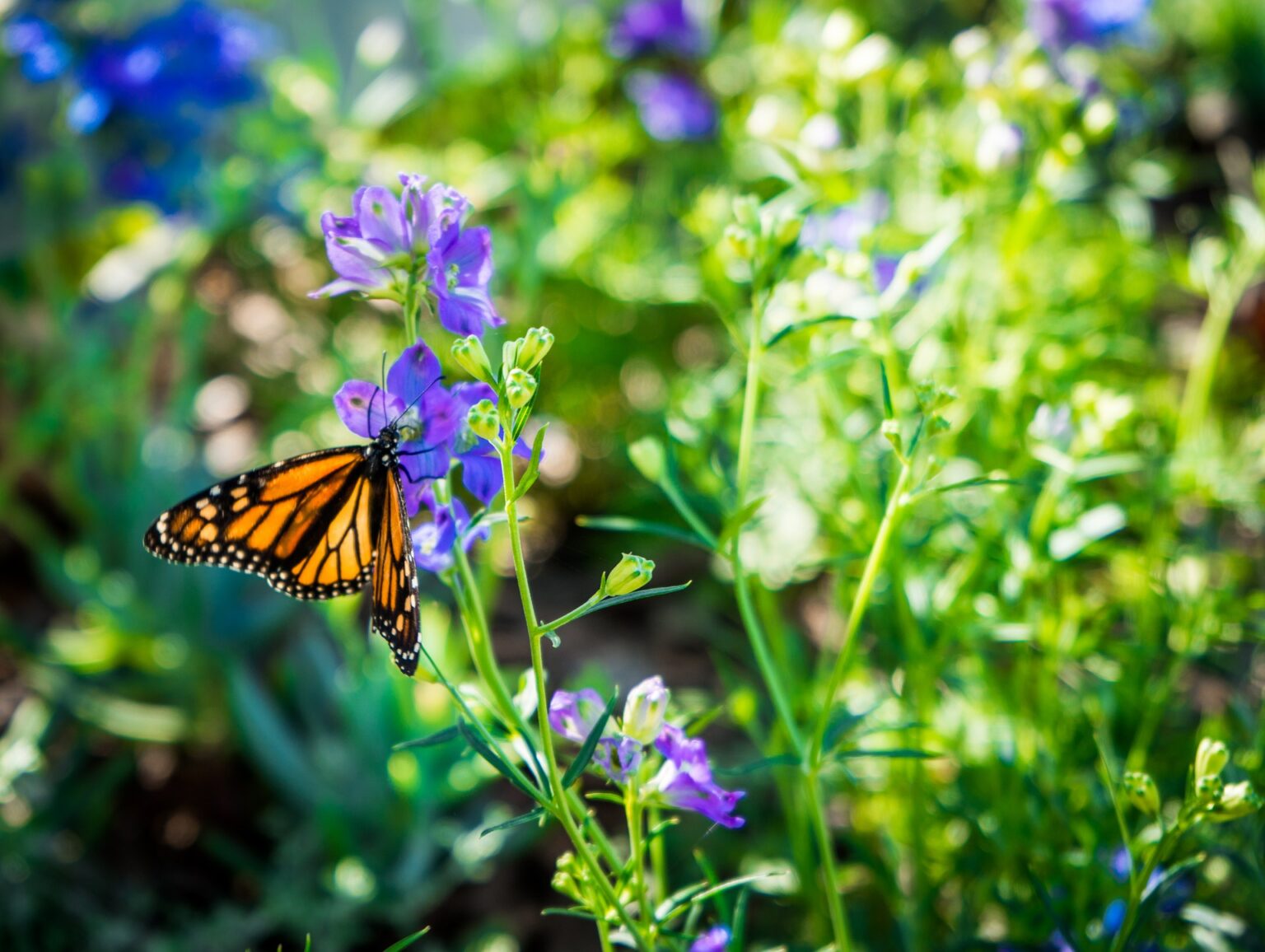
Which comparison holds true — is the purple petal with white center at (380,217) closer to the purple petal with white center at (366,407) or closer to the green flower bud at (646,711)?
the purple petal with white center at (366,407)

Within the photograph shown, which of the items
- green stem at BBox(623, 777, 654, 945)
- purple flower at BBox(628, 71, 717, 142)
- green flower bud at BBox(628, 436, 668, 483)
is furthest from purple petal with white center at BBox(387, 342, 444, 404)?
purple flower at BBox(628, 71, 717, 142)

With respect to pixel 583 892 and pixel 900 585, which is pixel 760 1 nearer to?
pixel 900 585

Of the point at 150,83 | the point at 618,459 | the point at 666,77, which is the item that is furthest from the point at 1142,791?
the point at 666,77

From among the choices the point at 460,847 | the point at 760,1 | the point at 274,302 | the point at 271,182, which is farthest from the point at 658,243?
the point at 460,847

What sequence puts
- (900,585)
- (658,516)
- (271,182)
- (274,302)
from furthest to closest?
(274,302) → (271,182) → (658,516) → (900,585)

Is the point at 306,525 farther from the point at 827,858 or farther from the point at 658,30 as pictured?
the point at 658,30
